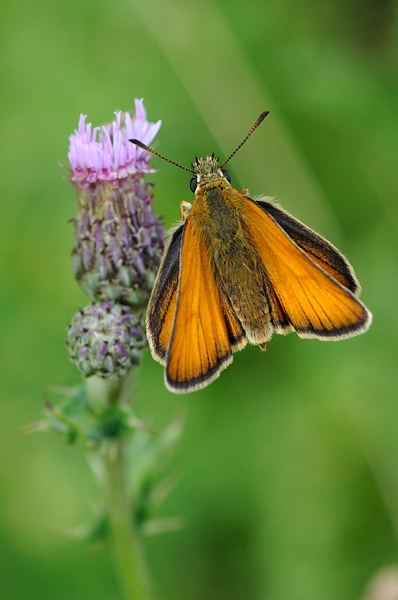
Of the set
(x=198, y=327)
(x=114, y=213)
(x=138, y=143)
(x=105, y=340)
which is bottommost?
(x=198, y=327)

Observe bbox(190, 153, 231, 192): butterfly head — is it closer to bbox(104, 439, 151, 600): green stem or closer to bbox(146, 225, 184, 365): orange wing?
bbox(146, 225, 184, 365): orange wing

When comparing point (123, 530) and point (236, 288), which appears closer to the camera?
point (236, 288)

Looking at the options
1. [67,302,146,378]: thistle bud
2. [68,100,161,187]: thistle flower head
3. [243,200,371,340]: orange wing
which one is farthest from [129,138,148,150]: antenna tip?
[67,302,146,378]: thistle bud

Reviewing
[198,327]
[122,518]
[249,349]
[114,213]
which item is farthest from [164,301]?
[249,349]

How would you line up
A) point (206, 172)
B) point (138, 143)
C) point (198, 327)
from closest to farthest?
point (198, 327) → point (138, 143) → point (206, 172)

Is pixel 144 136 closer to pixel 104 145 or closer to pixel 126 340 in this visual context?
pixel 104 145

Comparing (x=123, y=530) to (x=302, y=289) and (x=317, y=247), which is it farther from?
(x=317, y=247)

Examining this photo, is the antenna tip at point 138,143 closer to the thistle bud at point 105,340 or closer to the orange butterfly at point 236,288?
the orange butterfly at point 236,288
